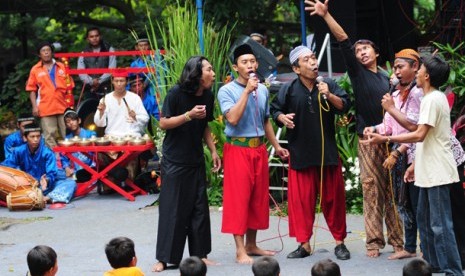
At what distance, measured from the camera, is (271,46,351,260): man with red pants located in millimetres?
9109

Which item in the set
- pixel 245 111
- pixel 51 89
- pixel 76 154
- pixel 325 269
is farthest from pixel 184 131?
pixel 51 89

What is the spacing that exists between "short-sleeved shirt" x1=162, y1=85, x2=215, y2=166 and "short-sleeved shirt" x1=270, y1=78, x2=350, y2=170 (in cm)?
65

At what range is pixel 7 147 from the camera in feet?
42.4

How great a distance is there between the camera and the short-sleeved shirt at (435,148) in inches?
313

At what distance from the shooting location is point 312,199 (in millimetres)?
9211

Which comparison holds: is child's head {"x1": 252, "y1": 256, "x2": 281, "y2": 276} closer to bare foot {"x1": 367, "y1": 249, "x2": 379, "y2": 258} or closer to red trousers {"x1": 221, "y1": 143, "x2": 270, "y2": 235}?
red trousers {"x1": 221, "y1": 143, "x2": 270, "y2": 235}

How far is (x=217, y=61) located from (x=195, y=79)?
3524mm

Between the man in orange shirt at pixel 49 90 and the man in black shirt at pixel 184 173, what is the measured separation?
550cm

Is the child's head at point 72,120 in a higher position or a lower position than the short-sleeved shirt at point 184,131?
lower

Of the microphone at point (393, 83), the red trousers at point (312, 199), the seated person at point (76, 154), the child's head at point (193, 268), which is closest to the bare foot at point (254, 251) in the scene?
the red trousers at point (312, 199)

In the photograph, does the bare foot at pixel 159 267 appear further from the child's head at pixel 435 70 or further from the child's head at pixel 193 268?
the child's head at pixel 435 70

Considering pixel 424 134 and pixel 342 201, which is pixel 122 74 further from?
pixel 424 134

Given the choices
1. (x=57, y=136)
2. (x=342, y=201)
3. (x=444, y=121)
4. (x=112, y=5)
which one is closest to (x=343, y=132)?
(x=342, y=201)

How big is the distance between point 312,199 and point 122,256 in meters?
2.42
